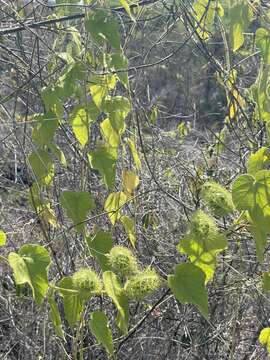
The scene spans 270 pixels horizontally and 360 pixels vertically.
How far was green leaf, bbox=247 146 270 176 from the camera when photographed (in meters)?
1.11

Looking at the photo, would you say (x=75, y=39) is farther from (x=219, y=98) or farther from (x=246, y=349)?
(x=219, y=98)

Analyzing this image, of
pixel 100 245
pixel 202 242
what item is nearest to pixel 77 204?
pixel 100 245

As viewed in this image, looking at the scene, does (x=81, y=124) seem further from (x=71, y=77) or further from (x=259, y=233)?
(x=259, y=233)

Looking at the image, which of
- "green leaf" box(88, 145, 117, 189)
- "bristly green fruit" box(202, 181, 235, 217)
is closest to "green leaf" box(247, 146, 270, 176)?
"bristly green fruit" box(202, 181, 235, 217)

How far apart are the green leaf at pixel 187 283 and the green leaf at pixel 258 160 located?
0.21 metres

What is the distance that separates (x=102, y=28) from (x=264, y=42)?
313 mm

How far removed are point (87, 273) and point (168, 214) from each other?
3.73 feet

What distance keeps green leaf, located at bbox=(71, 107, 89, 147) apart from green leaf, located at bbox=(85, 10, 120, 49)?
0.70ft

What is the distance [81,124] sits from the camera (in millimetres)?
1332

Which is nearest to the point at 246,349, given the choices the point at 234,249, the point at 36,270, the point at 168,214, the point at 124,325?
the point at 234,249

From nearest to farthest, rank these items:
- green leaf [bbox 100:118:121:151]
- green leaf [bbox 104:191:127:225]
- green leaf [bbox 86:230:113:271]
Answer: green leaf [bbox 86:230:113:271] → green leaf [bbox 100:118:121:151] → green leaf [bbox 104:191:127:225]

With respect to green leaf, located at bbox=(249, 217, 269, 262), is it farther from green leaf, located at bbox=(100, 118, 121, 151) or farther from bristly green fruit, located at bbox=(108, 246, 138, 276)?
green leaf, located at bbox=(100, 118, 121, 151)

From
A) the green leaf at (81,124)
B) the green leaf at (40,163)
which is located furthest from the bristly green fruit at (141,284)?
the green leaf at (40,163)

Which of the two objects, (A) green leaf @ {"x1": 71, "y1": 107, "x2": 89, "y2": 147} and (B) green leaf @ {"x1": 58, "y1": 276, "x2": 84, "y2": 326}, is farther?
(A) green leaf @ {"x1": 71, "y1": 107, "x2": 89, "y2": 147}
